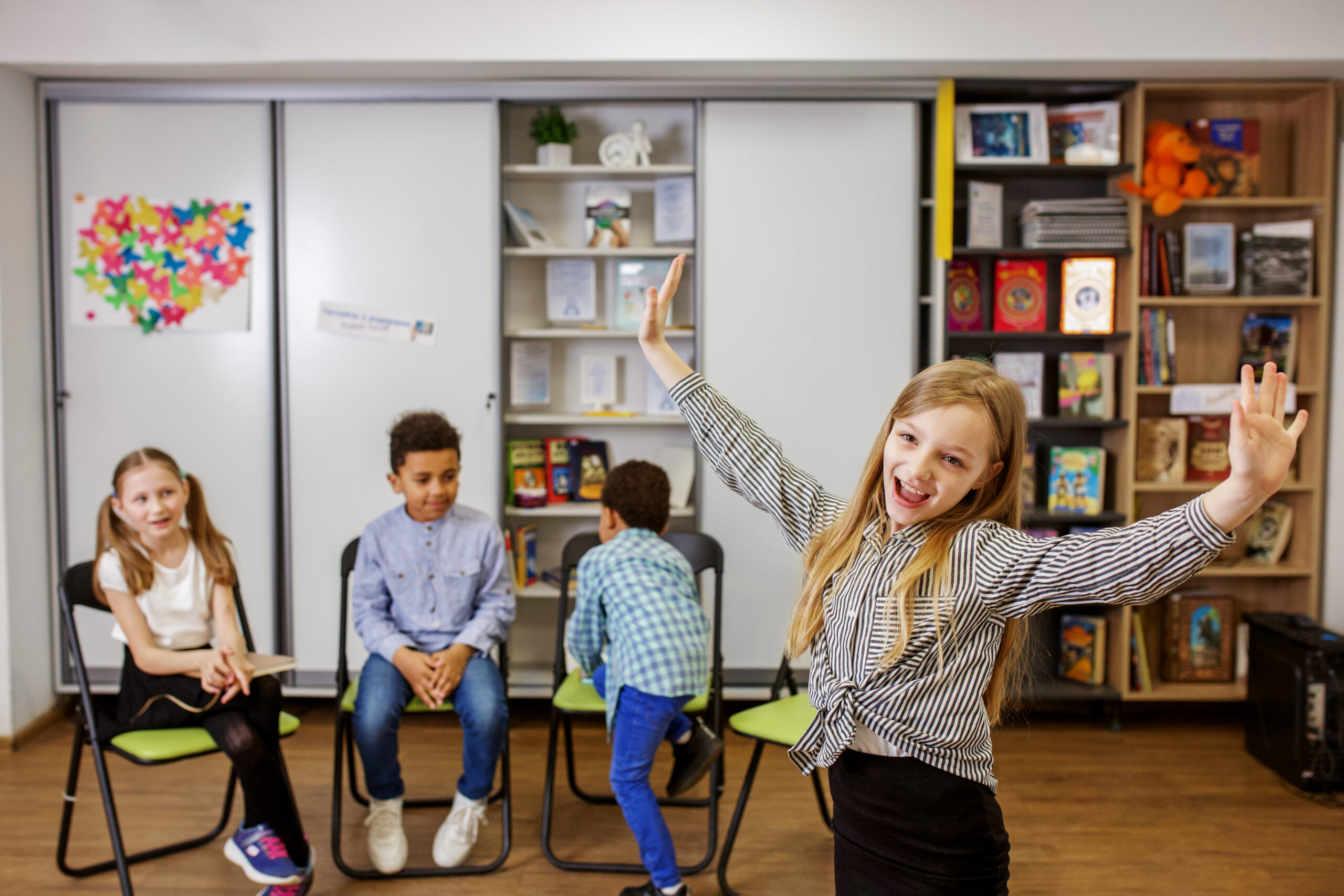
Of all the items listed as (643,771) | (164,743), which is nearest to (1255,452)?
(643,771)

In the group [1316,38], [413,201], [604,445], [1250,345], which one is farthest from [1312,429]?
[413,201]

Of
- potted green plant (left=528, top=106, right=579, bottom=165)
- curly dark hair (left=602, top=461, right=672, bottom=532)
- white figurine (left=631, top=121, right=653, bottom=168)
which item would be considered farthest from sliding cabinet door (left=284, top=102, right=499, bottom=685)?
curly dark hair (left=602, top=461, right=672, bottom=532)

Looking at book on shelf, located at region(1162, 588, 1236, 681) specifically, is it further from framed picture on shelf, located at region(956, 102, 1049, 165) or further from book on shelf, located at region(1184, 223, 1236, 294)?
framed picture on shelf, located at region(956, 102, 1049, 165)

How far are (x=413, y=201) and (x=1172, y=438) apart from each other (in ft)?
9.66

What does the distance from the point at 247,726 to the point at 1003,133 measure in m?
3.08

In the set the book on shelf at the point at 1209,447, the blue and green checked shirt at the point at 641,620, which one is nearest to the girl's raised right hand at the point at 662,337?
the blue and green checked shirt at the point at 641,620

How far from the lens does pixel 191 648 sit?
229 centimetres

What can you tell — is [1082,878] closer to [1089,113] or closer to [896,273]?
[896,273]

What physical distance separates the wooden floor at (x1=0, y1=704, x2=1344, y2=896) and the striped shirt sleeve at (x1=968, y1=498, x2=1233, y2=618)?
57.0 inches

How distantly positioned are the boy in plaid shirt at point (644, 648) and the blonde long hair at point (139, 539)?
944mm

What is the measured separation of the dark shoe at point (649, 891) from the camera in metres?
2.03

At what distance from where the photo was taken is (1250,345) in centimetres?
339

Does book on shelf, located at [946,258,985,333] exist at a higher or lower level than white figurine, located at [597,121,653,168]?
lower

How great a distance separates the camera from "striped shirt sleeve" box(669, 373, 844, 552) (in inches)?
51.3
